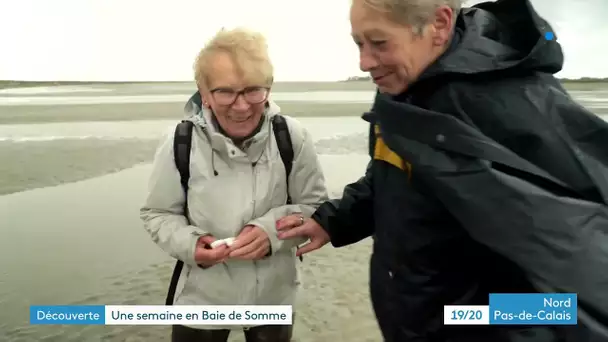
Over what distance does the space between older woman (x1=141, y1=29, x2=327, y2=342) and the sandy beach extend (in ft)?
1.55

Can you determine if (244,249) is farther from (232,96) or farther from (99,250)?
(99,250)

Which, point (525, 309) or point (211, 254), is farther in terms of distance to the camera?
point (211, 254)

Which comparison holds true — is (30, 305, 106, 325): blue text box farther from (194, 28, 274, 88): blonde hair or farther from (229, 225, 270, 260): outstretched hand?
(194, 28, 274, 88): blonde hair

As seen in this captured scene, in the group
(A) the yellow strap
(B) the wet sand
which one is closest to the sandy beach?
(B) the wet sand

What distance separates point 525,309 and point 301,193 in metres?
0.55

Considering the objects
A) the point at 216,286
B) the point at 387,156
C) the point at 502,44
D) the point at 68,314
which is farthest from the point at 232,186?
the point at 68,314

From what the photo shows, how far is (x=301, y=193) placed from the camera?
1262 mm

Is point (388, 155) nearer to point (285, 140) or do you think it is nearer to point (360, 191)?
point (360, 191)

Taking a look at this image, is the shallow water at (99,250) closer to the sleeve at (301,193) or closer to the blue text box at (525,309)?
the sleeve at (301,193)

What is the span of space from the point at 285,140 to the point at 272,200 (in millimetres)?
143

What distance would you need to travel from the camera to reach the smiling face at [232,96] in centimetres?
111

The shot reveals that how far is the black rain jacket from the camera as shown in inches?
29.8

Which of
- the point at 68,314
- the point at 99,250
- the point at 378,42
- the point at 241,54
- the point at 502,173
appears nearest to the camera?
the point at 502,173

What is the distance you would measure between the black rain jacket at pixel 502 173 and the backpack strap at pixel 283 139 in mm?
356
